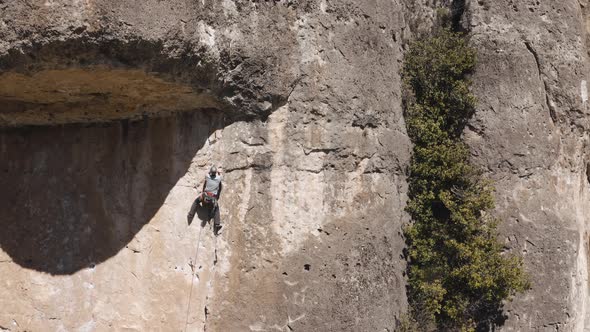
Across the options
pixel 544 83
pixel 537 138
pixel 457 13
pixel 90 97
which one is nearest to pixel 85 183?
pixel 90 97

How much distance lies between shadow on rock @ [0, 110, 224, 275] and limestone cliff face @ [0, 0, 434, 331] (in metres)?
0.01

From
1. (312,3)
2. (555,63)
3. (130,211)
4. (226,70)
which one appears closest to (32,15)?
(226,70)

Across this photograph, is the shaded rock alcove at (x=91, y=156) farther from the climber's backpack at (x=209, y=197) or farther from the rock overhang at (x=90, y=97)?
the climber's backpack at (x=209, y=197)

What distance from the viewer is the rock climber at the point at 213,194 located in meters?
5.98

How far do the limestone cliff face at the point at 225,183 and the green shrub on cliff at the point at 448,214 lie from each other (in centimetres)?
38

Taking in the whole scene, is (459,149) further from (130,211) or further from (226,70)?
(130,211)

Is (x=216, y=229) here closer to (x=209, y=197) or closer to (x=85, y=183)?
(x=209, y=197)

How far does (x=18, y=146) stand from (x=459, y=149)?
4749mm

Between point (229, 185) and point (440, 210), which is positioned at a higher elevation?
point (229, 185)

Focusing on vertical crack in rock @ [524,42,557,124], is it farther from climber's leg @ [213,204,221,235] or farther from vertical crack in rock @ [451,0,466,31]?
climber's leg @ [213,204,221,235]

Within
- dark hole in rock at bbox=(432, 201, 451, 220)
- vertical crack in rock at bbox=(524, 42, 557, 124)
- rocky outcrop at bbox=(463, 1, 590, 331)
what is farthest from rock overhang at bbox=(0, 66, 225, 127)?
vertical crack in rock at bbox=(524, 42, 557, 124)

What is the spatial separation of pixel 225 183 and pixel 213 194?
0.19 m

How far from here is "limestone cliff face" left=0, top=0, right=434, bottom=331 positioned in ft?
19.3

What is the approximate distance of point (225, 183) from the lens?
6.10 meters
